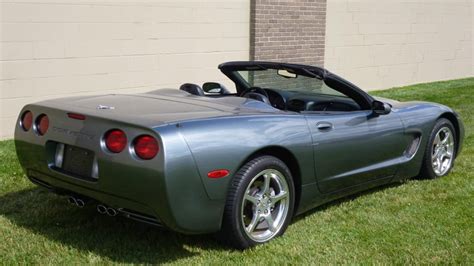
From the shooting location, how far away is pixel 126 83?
29.0 ft

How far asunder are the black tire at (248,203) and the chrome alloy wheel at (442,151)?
213 cm

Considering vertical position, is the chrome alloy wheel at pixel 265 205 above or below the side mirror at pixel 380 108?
below

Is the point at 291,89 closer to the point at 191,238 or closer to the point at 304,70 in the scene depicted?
the point at 304,70

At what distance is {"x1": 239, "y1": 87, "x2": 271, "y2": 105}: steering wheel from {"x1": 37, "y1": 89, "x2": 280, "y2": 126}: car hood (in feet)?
0.42

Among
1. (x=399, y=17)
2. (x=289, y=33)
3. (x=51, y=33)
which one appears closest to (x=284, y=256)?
(x=51, y=33)

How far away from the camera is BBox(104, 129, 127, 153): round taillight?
3.81m

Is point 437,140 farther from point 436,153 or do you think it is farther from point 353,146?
point 353,146

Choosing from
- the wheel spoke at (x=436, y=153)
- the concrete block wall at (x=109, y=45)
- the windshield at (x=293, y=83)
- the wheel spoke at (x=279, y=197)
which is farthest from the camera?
the concrete block wall at (x=109, y=45)

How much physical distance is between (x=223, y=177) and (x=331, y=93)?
5.36 ft

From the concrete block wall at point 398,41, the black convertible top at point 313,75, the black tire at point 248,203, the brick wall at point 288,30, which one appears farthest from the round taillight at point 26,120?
the concrete block wall at point 398,41

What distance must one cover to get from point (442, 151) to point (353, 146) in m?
1.66

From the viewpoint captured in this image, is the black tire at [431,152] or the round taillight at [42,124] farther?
the black tire at [431,152]

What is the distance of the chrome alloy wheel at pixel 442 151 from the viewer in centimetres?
602

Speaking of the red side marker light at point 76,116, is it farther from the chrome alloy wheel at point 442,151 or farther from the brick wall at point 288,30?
the brick wall at point 288,30
